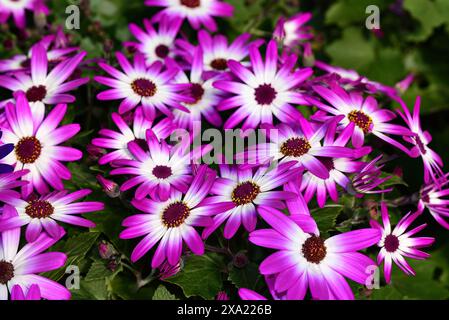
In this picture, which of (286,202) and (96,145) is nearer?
(286,202)

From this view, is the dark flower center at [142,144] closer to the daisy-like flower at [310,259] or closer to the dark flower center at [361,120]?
the daisy-like flower at [310,259]

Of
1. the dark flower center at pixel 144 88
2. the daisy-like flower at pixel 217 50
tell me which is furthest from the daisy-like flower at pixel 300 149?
the daisy-like flower at pixel 217 50

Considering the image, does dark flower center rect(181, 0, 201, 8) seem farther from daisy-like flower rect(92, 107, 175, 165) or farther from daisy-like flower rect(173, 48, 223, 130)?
daisy-like flower rect(92, 107, 175, 165)

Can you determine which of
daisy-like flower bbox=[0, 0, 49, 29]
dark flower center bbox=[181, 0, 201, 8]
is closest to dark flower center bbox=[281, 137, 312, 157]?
dark flower center bbox=[181, 0, 201, 8]

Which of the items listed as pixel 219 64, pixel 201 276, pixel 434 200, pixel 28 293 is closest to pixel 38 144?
pixel 28 293
